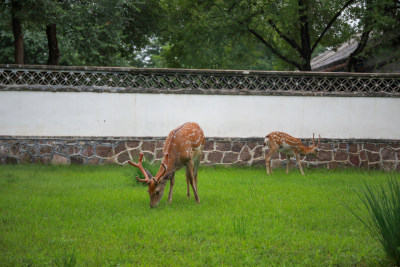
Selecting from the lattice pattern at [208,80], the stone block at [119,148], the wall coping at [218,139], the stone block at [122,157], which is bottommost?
the stone block at [122,157]

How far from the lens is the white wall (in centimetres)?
1209

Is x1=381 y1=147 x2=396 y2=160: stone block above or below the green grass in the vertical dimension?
above

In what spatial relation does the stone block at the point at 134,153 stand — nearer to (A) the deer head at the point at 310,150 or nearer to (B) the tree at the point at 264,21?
(A) the deer head at the point at 310,150

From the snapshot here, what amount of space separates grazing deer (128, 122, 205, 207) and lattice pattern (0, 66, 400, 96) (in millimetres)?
4764

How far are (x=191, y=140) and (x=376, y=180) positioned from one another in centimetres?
524

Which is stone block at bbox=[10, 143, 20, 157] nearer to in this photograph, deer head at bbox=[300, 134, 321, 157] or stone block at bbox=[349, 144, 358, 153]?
deer head at bbox=[300, 134, 321, 157]

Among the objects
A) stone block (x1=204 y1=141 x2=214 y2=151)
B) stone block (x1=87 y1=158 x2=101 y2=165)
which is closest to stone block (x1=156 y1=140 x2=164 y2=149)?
stone block (x1=204 y1=141 x2=214 y2=151)

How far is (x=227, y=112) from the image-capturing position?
12.5 metres

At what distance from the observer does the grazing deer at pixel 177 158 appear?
278 inches

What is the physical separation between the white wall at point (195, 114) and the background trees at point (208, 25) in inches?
129

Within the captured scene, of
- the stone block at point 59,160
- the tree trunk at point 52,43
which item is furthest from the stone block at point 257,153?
the tree trunk at point 52,43

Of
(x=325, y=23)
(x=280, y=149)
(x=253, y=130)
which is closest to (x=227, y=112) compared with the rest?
(x=253, y=130)

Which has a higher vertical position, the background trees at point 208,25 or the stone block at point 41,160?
the background trees at point 208,25

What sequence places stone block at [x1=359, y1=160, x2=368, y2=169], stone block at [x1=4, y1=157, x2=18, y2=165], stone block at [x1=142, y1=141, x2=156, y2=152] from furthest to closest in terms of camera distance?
stone block at [x1=359, y1=160, x2=368, y2=169], stone block at [x1=142, y1=141, x2=156, y2=152], stone block at [x1=4, y1=157, x2=18, y2=165]
